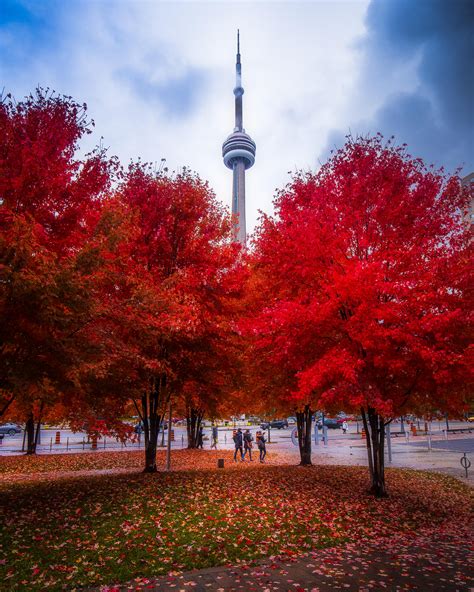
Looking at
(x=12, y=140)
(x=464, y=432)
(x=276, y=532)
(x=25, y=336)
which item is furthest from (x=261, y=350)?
(x=464, y=432)

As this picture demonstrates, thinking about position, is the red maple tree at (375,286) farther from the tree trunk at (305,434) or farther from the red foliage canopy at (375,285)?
the tree trunk at (305,434)

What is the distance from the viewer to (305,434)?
→ 21891 millimetres

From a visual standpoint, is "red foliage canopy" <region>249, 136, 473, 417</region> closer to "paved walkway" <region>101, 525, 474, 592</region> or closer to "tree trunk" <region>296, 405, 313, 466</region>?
"paved walkway" <region>101, 525, 474, 592</region>

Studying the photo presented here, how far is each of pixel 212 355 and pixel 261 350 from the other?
190 cm

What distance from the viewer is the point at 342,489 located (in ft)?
46.8

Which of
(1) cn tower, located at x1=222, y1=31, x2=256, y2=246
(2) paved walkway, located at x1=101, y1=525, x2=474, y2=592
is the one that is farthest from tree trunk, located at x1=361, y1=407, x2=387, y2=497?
(1) cn tower, located at x1=222, y1=31, x2=256, y2=246

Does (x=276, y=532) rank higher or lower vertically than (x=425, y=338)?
lower

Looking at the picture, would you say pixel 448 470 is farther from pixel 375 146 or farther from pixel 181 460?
pixel 375 146

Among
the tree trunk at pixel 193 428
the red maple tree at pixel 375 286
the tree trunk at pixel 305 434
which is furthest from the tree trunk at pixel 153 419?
the tree trunk at pixel 193 428

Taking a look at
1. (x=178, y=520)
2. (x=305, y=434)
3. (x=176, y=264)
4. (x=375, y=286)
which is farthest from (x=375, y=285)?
(x=305, y=434)

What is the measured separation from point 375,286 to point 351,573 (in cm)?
654

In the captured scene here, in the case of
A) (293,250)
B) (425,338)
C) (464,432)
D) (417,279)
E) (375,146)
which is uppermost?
(375,146)

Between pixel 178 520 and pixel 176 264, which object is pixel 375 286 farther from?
pixel 176 264

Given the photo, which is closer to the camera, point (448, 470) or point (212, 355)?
point (212, 355)
